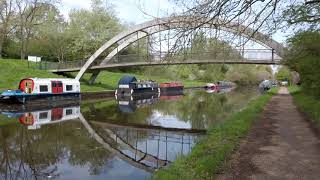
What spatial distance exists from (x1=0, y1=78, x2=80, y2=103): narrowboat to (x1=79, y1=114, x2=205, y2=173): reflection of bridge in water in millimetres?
9975

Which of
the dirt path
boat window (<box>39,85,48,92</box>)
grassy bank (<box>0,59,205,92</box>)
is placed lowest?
the dirt path

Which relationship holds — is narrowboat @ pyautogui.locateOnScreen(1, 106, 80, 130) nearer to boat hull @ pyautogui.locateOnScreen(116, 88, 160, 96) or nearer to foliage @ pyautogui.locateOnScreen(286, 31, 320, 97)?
foliage @ pyautogui.locateOnScreen(286, 31, 320, 97)

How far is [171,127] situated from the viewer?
808 inches

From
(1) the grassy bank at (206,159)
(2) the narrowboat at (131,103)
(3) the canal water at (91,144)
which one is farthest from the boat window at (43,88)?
(1) the grassy bank at (206,159)

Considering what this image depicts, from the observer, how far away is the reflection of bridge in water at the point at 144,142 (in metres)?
12.3

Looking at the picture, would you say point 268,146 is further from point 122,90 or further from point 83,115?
point 122,90

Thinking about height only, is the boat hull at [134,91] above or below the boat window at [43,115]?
above

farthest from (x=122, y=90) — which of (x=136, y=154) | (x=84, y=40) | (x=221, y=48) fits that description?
(x=221, y=48)

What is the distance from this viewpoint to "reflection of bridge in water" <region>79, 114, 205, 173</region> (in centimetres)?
1230

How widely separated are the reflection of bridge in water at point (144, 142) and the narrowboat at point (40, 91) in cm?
997

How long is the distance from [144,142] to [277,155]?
6683mm

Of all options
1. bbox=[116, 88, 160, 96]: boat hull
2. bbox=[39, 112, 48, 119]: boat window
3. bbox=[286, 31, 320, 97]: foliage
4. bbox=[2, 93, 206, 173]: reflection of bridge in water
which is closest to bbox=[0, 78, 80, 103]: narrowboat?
bbox=[39, 112, 48, 119]: boat window

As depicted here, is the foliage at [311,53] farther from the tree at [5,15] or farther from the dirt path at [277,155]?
the tree at [5,15]

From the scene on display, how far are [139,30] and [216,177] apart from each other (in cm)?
3462
